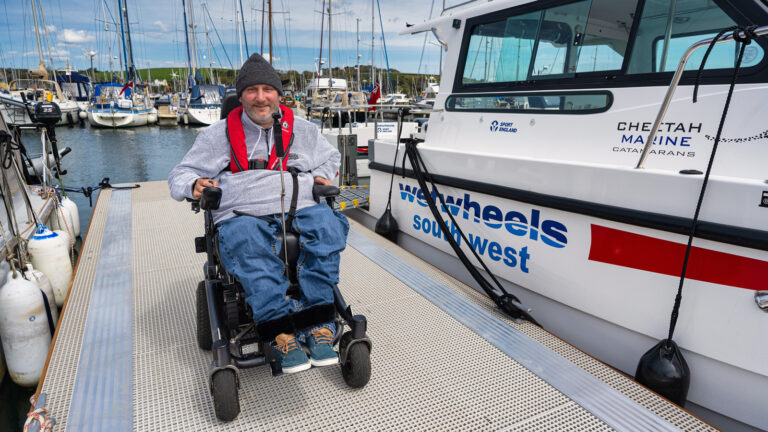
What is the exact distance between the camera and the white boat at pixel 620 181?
1987mm

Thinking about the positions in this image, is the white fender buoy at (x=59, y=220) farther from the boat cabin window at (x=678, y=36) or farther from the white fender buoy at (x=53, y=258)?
the boat cabin window at (x=678, y=36)

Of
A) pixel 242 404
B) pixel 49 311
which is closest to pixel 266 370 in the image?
pixel 242 404

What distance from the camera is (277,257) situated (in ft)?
6.29

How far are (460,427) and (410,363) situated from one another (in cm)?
50

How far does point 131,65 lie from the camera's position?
2698 centimetres

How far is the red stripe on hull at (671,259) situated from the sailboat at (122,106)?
92.6 ft

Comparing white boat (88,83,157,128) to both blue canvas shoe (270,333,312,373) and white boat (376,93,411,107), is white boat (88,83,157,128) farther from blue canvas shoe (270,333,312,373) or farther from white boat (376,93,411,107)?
blue canvas shoe (270,333,312,373)

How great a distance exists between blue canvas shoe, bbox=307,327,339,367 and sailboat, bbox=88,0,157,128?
27.8m

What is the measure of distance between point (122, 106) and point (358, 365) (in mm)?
30233

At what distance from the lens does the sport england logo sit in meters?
3.29

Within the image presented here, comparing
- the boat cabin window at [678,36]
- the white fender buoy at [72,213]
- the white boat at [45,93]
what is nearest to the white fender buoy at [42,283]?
the white fender buoy at [72,213]

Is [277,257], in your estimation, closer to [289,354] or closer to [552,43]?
[289,354]

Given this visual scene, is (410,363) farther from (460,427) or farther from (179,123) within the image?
(179,123)

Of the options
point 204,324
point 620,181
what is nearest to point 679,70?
point 620,181
